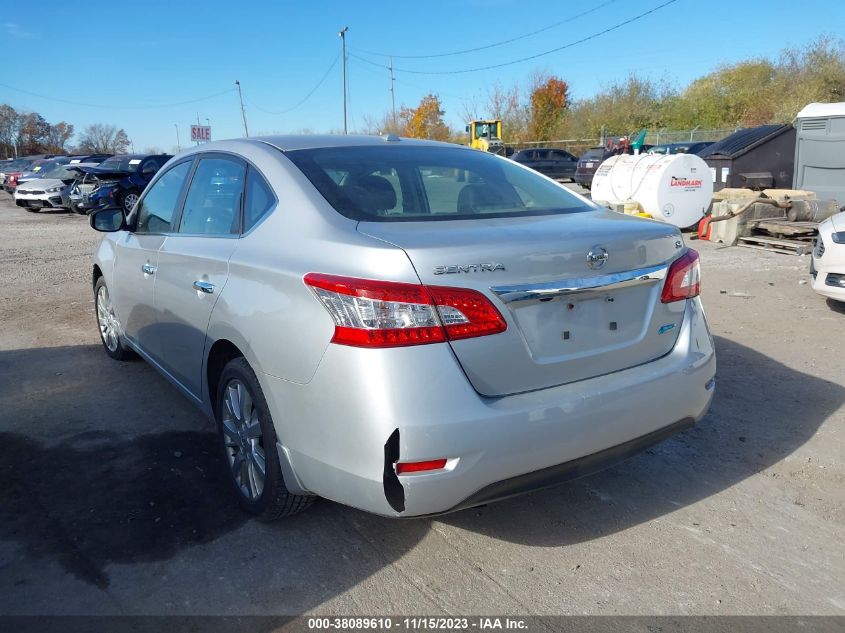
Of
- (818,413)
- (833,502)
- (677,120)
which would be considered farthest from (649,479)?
(677,120)

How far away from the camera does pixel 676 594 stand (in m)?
2.55

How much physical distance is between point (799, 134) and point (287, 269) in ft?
41.1

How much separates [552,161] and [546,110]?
2427 centimetres

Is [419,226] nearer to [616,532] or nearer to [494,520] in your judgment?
[494,520]

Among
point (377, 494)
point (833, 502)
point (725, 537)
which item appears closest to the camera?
point (377, 494)

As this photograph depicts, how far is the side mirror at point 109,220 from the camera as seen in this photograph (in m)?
4.62

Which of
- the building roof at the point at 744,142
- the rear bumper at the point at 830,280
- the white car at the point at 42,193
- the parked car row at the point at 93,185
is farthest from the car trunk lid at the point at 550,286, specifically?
the white car at the point at 42,193

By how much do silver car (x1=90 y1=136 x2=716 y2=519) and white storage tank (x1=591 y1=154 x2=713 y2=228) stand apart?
911 cm

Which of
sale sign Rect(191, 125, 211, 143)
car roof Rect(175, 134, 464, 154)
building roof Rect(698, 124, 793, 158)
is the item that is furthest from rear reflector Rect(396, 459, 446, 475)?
sale sign Rect(191, 125, 211, 143)

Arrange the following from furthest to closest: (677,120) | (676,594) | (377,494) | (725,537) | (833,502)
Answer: (677,120), (833,502), (725,537), (676,594), (377,494)

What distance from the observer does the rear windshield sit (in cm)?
288

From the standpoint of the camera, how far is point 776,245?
10.1 meters

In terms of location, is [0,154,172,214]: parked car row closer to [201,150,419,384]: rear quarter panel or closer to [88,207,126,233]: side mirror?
[88,207,126,233]: side mirror

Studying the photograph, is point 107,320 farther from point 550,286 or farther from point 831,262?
point 831,262
